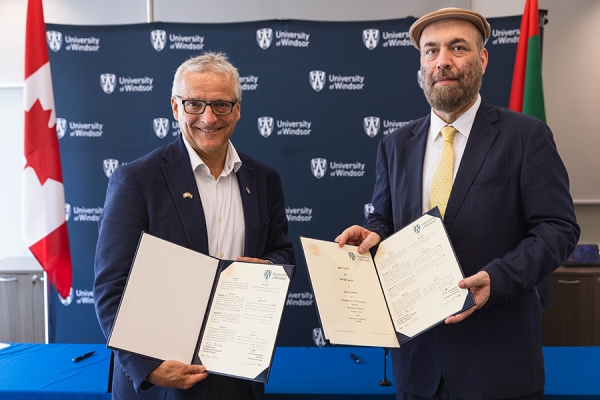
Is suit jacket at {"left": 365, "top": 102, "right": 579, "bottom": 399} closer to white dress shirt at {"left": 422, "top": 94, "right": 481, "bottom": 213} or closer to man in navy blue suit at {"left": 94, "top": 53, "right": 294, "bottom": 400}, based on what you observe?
white dress shirt at {"left": 422, "top": 94, "right": 481, "bottom": 213}

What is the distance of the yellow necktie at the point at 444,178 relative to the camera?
5.76 feet


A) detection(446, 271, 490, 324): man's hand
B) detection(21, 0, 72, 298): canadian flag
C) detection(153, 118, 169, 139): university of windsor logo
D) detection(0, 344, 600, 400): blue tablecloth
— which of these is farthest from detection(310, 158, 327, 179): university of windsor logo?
detection(446, 271, 490, 324): man's hand

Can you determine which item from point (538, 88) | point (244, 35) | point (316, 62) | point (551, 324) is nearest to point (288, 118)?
point (316, 62)

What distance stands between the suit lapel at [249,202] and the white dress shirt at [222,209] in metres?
0.03

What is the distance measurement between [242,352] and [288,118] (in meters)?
2.95

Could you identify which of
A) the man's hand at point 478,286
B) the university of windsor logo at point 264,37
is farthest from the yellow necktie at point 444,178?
the university of windsor logo at point 264,37

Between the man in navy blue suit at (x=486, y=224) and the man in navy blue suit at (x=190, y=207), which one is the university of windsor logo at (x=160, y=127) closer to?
the man in navy blue suit at (x=190, y=207)

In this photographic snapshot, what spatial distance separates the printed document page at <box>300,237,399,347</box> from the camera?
157cm

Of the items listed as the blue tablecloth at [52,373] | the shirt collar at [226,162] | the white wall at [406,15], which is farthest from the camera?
the white wall at [406,15]

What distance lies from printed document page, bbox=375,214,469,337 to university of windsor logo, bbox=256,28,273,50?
115 inches

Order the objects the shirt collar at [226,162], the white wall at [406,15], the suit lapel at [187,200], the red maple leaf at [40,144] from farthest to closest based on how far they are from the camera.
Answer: the white wall at [406,15], the red maple leaf at [40,144], the shirt collar at [226,162], the suit lapel at [187,200]

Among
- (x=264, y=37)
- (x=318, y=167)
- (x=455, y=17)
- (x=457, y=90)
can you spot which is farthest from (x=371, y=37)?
(x=457, y=90)

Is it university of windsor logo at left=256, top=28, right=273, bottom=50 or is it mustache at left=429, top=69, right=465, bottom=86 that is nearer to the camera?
mustache at left=429, top=69, right=465, bottom=86

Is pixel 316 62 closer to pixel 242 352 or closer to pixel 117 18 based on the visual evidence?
pixel 117 18
